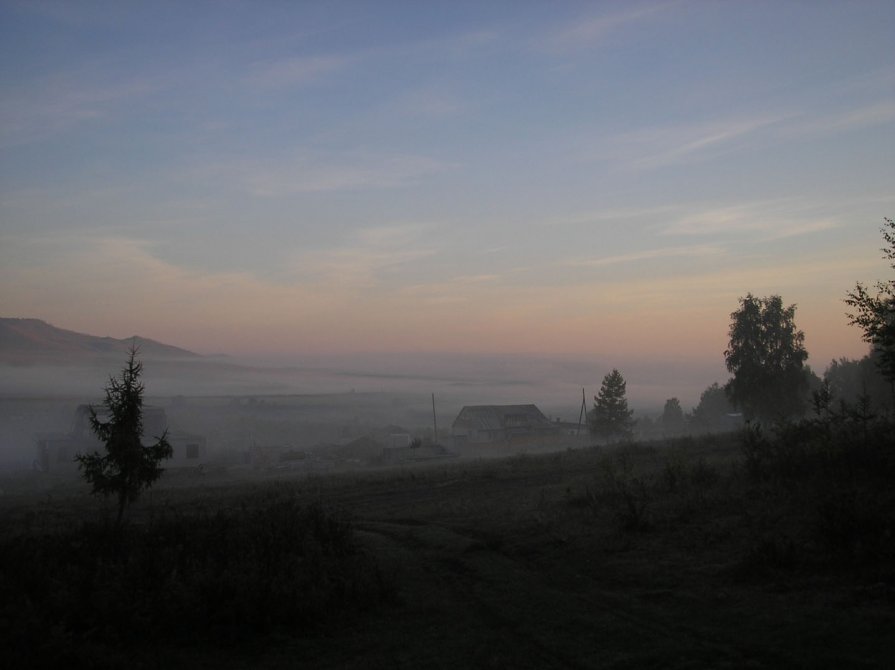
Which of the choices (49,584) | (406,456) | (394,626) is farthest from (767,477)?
(406,456)

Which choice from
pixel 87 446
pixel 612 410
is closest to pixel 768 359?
pixel 612 410

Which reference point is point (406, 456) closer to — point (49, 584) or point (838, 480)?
point (838, 480)

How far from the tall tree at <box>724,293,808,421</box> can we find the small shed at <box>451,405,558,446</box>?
3411cm

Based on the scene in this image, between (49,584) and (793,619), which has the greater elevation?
(49,584)

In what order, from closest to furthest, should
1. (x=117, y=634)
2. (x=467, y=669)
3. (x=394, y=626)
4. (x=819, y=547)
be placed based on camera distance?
(x=467, y=669) → (x=117, y=634) → (x=394, y=626) → (x=819, y=547)

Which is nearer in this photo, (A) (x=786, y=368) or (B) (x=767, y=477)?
(B) (x=767, y=477)

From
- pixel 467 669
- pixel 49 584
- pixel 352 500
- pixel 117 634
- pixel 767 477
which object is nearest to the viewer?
pixel 467 669

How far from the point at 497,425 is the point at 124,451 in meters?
65.6

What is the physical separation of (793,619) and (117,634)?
33.7ft

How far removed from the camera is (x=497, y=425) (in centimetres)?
8250

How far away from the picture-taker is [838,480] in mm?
17000

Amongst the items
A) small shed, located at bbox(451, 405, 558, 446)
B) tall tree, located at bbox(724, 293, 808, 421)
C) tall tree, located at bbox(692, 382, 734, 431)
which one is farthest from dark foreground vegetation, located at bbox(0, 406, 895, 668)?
tall tree, located at bbox(692, 382, 734, 431)

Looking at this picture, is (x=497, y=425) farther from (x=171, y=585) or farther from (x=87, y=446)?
(x=171, y=585)

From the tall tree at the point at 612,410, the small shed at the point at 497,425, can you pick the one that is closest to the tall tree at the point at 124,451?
the tall tree at the point at 612,410
